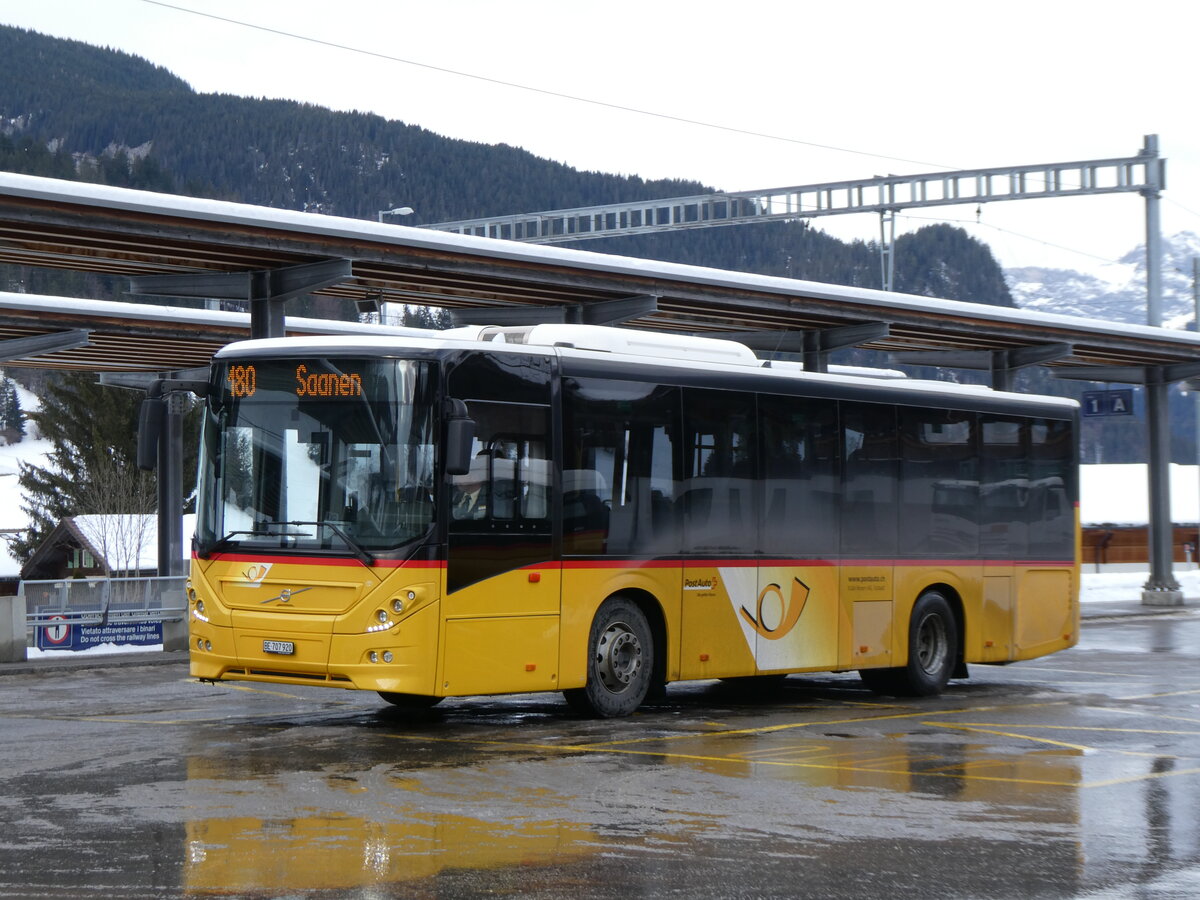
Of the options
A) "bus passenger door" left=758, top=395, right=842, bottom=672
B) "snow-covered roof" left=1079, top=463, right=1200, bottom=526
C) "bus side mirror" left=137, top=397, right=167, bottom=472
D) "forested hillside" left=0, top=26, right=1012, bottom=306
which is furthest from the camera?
"forested hillside" left=0, top=26, right=1012, bottom=306

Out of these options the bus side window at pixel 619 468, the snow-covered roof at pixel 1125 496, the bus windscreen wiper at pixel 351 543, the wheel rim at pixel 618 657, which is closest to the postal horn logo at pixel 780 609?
the bus side window at pixel 619 468

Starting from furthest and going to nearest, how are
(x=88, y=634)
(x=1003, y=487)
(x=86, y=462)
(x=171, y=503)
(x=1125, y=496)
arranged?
(x=1125, y=496)
(x=86, y=462)
(x=171, y=503)
(x=88, y=634)
(x=1003, y=487)

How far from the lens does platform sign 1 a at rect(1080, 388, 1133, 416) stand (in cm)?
3819

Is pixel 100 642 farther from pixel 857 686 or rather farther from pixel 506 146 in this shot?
pixel 506 146

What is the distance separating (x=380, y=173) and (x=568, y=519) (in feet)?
592

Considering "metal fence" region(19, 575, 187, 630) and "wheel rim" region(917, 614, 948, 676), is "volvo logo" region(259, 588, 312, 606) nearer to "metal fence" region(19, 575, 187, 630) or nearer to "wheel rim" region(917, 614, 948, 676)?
"wheel rim" region(917, 614, 948, 676)

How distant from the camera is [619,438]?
14.0 m

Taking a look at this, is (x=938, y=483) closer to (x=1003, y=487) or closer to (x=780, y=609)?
(x=1003, y=487)

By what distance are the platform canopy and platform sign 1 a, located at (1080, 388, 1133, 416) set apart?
5.90 meters

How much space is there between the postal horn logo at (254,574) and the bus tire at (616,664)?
2.79 meters

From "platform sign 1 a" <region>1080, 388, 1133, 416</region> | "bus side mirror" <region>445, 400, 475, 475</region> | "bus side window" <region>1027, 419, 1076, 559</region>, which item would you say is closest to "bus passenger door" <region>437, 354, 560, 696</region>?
"bus side mirror" <region>445, 400, 475, 475</region>

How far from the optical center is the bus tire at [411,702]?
559 inches

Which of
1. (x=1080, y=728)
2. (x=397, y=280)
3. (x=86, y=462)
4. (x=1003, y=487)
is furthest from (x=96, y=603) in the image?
(x=86, y=462)

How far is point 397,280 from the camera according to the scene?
22.6m
